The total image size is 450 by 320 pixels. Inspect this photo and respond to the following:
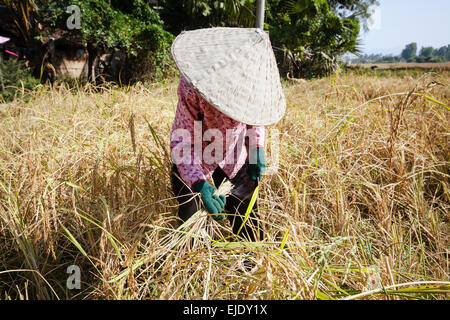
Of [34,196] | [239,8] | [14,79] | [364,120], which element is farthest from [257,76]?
[239,8]

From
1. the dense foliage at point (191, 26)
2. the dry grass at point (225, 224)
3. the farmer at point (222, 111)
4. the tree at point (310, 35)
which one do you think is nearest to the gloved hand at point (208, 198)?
the farmer at point (222, 111)

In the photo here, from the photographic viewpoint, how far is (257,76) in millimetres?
923

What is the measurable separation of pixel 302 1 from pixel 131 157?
30.9ft

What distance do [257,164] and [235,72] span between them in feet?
1.66

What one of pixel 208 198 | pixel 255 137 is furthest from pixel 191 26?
pixel 208 198

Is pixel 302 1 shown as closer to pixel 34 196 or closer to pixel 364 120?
pixel 364 120

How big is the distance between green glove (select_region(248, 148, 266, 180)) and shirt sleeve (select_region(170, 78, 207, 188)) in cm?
30

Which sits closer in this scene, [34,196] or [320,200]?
[34,196]

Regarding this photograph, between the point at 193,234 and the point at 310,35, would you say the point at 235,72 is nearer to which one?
the point at 193,234

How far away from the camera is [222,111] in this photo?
0.86m

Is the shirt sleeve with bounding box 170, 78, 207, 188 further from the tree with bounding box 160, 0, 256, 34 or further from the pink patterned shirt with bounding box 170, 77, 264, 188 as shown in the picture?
the tree with bounding box 160, 0, 256, 34

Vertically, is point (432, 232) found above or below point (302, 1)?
below
